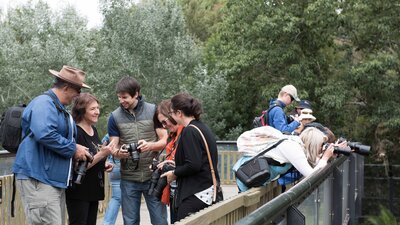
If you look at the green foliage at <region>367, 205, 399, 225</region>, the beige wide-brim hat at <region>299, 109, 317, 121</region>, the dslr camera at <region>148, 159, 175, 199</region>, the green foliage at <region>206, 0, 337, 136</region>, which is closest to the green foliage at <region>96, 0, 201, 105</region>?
the green foliage at <region>206, 0, 337, 136</region>

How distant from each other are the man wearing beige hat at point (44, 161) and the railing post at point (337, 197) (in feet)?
11.1

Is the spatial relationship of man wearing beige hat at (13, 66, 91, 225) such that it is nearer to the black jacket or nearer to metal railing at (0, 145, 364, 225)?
the black jacket

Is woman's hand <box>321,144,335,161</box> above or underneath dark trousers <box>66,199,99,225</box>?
above

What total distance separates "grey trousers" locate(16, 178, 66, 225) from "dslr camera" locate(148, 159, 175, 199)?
1.10 metres

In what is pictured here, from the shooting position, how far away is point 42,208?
19.2ft

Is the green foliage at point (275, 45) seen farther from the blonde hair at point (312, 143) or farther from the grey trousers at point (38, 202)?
the grey trousers at point (38, 202)

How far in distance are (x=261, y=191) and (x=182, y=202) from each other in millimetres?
965

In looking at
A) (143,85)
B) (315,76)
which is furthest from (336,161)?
(143,85)

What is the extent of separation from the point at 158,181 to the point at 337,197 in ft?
8.40

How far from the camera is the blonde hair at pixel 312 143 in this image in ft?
25.4

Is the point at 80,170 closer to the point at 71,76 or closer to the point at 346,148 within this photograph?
the point at 71,76

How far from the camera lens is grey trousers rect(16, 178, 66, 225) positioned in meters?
5.84

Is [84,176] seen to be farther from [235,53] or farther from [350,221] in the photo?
[235,53]

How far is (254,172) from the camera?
22.0ft
